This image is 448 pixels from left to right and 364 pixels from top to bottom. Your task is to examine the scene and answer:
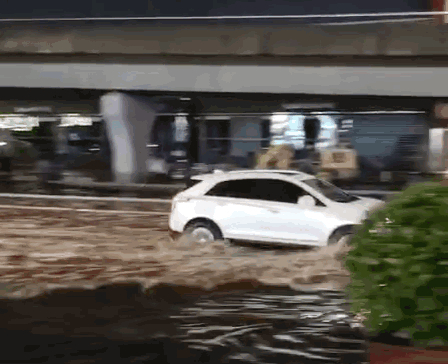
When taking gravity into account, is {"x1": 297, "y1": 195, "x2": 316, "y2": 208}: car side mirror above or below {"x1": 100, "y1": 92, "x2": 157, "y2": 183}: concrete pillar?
below

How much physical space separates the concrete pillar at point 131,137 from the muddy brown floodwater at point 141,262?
28.5 ft

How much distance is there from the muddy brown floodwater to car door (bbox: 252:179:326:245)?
0.27 m

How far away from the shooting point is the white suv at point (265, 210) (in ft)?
40.0

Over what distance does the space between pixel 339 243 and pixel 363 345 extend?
534 centimetres

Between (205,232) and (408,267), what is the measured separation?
8333 millimetres

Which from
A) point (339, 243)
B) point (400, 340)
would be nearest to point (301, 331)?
point (400, 340)

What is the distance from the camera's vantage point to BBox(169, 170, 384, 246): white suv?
12.2 metres

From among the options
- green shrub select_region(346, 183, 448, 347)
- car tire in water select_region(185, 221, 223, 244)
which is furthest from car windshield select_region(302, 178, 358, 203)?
green shrub select_region(346, 183, 448, 347)

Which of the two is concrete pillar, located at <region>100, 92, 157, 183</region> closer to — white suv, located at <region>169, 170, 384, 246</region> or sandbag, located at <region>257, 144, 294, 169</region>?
sandbag, located at <region>257, 144, 294, 169</region>

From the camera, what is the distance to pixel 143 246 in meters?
13.9

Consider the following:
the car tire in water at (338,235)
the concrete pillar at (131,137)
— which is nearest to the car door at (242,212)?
the car tire in water at (338,235)

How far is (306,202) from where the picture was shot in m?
12.3

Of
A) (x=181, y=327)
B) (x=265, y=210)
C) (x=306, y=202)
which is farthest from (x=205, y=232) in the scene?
(x=181, y=327)

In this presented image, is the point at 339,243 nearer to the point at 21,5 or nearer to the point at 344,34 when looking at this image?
the point at 344,34
